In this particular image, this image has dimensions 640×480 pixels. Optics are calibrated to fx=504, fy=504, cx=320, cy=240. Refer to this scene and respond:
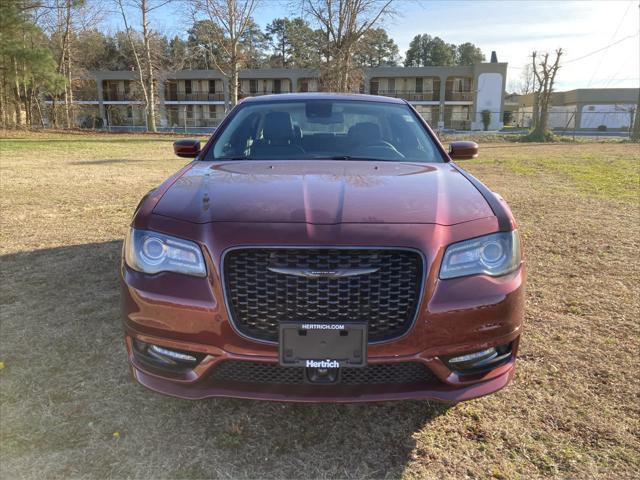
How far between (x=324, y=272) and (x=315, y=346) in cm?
30

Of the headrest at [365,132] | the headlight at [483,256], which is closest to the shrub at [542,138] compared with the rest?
the headrest at [365,132]

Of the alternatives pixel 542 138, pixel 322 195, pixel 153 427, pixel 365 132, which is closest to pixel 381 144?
pixel 365 132

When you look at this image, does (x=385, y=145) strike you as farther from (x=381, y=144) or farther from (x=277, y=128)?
(x=277, y=128)

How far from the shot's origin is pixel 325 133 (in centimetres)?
361

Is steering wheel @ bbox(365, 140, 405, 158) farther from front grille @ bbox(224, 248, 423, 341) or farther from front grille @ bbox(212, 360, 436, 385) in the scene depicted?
front grille @ bbox(212, 360, 436, 385)

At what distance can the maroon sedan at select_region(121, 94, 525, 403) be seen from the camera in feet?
6.59

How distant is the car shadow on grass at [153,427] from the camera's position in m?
2.17

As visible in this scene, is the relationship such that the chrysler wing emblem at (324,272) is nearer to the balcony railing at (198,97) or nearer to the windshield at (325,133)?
the windshield at (325,133)

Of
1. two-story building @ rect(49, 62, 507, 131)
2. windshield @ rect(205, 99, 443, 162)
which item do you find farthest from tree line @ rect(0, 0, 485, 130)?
windshield @ rect(205, 99, 443, 162)

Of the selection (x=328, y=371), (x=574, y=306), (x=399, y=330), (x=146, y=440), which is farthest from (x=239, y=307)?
(x=574, y=306)

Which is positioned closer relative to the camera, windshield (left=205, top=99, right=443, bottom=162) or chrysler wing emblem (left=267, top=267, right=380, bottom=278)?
chrysler wing emblem (left=267, top=267, right=380, bottom=278)

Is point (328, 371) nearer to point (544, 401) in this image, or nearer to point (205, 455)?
point (205, 455)

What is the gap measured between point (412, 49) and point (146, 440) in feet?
262

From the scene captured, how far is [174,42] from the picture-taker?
189 ft
